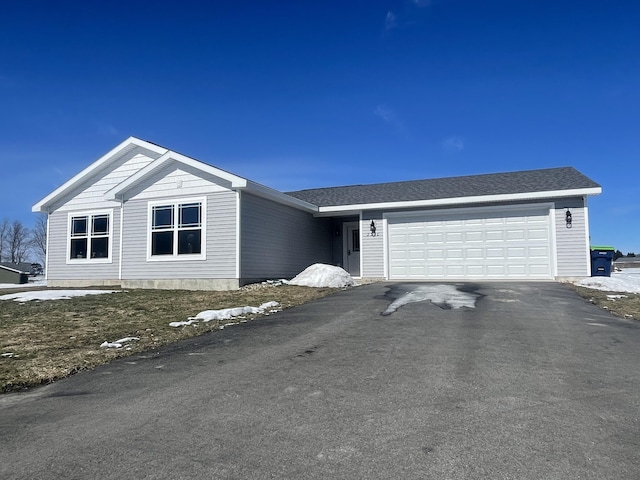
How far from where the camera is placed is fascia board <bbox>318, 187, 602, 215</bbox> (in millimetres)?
14859

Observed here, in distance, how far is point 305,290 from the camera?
13.2 m

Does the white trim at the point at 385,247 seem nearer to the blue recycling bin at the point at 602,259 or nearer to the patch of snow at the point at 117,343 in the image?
the blue recycling bin at the point at 602,259

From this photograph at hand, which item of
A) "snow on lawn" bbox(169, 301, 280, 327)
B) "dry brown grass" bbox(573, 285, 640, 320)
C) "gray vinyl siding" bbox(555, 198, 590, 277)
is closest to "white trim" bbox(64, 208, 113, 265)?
"snow on lawn" bbox(169, 301, 280, 327)

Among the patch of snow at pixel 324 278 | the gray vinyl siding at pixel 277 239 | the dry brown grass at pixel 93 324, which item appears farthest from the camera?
the gray vinyl siding at pixel 277 239

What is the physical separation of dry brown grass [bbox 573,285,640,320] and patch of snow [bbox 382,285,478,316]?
8.49 feet

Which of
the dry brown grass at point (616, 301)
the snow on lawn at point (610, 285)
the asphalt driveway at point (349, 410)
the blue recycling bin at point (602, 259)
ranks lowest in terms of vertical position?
the asphalt driveway at point (349, 410)

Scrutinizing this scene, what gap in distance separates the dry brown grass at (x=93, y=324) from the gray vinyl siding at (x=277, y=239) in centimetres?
157

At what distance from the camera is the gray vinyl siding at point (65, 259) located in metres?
16.4

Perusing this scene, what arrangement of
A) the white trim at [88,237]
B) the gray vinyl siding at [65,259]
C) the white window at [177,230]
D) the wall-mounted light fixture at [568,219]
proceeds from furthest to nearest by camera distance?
the white trim at [88,237], the gray vinyl siding at [65,259], the wall-mounted light fixture at [568,219], the white window at [177,230]

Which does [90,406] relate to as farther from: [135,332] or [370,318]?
[370,318]

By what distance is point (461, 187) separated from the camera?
1764 centimetres

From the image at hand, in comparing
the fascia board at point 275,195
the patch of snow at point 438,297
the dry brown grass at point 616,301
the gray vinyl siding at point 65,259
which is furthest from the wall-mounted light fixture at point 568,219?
the gray vinyl siding at point 65,259

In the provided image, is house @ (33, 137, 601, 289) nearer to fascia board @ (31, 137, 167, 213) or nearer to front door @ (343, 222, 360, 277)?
fascia board @ (31, 137, 167, 213)

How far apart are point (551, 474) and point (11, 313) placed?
10.6 m
